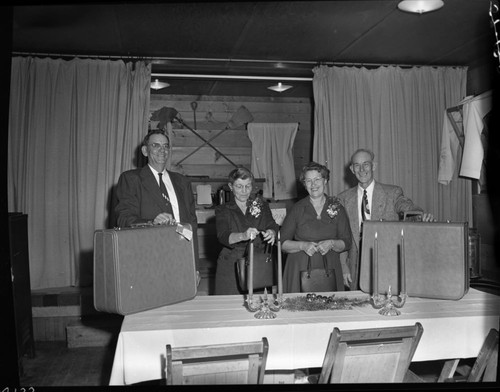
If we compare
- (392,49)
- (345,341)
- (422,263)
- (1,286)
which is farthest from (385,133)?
(1,286)

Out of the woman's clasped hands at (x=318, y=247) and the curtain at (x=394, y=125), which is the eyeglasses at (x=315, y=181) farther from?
the curtain at (x=394, y=125)

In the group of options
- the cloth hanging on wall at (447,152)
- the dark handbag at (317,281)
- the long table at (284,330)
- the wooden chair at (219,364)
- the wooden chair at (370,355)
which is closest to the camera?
the wooden chair at (219,364)

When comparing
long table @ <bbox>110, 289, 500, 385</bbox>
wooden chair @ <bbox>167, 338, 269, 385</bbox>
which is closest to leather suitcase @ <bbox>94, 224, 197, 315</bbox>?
long table @ <bbox>110, 289, 500, 385</bbox>

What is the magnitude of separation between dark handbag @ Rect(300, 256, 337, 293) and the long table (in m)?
0.50

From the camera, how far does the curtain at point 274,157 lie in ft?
23.0

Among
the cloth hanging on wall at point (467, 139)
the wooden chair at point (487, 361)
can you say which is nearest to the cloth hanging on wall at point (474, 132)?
the cloth hanging on wall at point (467, 139)

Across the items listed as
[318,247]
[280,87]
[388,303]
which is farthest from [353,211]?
[280,87]

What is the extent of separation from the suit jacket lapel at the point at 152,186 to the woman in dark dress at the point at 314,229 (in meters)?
0.80

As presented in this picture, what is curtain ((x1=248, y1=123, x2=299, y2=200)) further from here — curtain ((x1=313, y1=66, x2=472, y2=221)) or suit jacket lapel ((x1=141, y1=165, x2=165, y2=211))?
suit jacket lapel ((x1=141, y1=165, x2=165, y2=211))

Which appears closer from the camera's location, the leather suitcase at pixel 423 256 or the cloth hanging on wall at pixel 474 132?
the leather suitcase at pixel 423 256

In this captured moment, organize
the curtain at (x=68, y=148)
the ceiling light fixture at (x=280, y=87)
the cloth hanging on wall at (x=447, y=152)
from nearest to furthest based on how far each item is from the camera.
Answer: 1. the curtain at (x=68, y=148)
2. the cloth hanging on wall at (x=447, y=152)
3. the ceiling light fixture at (x=280, y=87)

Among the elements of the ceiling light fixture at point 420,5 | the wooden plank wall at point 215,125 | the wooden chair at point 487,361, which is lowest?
the wooden chair at point 487,361

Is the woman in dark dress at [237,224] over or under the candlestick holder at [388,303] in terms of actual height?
over

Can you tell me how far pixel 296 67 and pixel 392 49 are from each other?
95 cm
